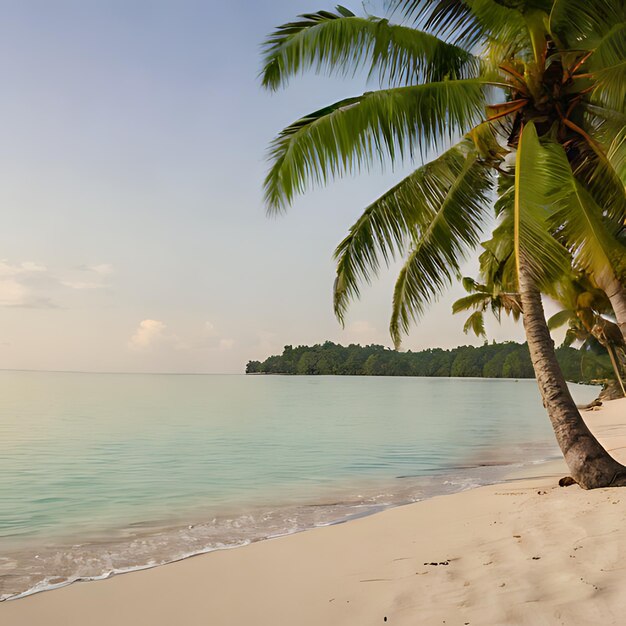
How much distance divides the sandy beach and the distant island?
3132 inches

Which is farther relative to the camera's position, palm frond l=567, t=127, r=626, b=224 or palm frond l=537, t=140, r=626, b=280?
palm frond l=567, t=127, r=626, b=224

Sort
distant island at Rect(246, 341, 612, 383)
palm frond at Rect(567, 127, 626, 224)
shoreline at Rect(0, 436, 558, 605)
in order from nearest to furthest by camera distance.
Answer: shoreline at Rect(0, 436, 558, 605)
palm frond at Rect(567, 127, 626, 224)
distant island at Rect(246, 341, 612, 383)

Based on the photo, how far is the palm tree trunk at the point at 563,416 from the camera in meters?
6.81

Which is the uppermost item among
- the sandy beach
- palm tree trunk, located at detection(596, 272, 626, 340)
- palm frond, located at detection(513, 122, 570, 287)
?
palm frond, located at detection(513, 122, 570, 287)

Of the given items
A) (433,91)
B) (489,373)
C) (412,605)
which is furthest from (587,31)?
(489,373)

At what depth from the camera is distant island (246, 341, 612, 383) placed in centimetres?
10944

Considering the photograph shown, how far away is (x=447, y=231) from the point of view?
356 inches

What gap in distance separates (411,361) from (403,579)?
442 feet

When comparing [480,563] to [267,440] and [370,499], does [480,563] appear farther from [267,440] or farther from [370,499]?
[267,440]

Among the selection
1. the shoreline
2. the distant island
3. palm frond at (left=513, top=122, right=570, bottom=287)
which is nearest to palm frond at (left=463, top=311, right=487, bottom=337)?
the shoreline

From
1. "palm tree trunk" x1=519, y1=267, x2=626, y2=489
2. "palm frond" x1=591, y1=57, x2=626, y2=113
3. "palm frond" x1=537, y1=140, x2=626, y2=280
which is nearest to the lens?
"palm frond" x1=537, y1=140, x2=626, y2=280

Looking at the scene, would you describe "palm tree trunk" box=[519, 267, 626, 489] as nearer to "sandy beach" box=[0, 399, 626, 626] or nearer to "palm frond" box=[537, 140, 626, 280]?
"sandy beach" box=[0, 399, 626, 626]

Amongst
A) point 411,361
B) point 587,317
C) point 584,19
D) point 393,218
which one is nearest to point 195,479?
point 393,218

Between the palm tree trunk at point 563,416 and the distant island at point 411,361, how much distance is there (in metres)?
77.6
